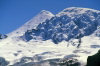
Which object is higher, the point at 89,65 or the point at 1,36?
the point at 1,36

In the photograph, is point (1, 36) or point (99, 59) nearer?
point (1, 36)

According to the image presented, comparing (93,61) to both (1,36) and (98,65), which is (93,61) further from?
(1,36)

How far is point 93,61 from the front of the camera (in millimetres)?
71000

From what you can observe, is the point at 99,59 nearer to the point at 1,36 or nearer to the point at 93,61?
the point at 93,61

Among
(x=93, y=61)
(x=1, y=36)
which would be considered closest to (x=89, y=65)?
(x=93, y=61)

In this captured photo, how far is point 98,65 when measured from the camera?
69.9m

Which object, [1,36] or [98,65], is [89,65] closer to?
[98,65]

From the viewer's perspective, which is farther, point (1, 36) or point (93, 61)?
point (93, 61)

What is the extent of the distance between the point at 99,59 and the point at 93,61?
1685 millimetres

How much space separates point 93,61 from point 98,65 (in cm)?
182

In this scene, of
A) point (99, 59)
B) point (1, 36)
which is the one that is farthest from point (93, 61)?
point (1, 36)

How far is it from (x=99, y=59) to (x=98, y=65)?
1.68m

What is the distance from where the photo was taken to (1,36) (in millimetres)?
64438

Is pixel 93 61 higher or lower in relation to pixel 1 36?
lower
